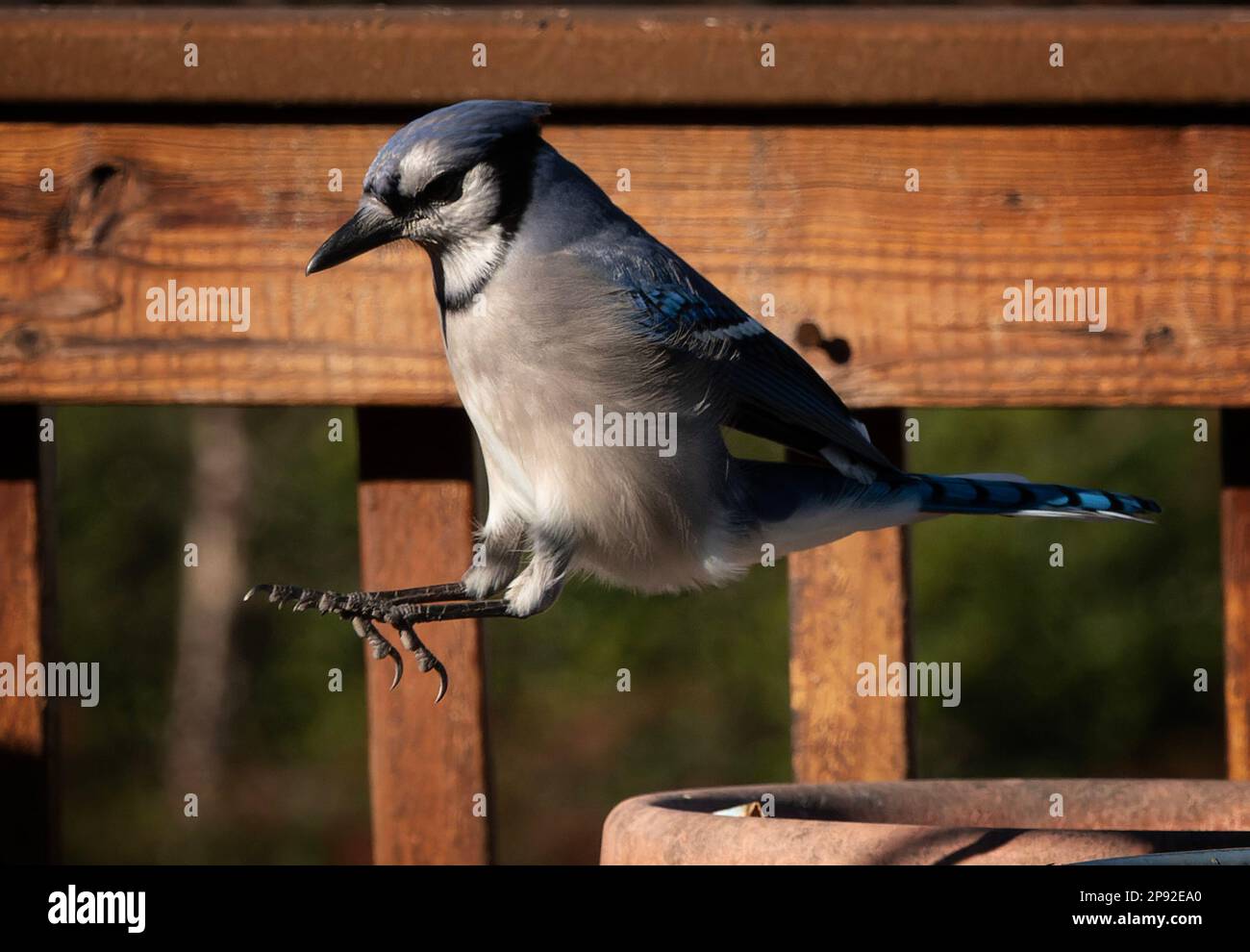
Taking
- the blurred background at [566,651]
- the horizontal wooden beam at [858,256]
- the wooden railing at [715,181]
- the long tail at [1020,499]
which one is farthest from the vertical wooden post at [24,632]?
the blurred background at [566,651]

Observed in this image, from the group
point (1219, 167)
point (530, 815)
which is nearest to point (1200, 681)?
point (1219, 167)

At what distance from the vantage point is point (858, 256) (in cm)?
191

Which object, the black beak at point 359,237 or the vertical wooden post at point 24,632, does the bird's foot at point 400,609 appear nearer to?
the black beak at point 359,237

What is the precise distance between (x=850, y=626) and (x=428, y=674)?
0.53 meters

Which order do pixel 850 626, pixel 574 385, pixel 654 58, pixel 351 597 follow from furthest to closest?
1. pixel 850 626
2. pixel 654 58
3. pixel 574 385
4. pixel 351 597

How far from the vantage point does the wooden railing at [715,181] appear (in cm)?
187

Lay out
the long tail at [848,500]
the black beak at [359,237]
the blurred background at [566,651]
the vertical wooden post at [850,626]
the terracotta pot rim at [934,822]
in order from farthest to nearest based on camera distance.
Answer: the blurred background at [566,651]
the vertical wooden post at [850,626]
the long tail at [848,500]
the terracotta pot rim at [934,822]
the black beak at [359,237]

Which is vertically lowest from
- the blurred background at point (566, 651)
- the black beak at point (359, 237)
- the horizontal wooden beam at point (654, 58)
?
the blurred background at point (566, 651)

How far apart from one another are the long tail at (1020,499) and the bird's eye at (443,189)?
0.55 m

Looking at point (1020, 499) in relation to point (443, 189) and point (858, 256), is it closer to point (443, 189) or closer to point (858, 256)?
point (858, 256)

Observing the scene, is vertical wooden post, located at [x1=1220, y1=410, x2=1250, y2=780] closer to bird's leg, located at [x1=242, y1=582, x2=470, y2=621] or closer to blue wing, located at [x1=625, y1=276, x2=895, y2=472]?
blue wing, located at [x1=625, y1=276, x2=895, y2=472]

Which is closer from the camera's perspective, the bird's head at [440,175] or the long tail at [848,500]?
the bird's head at [440,175]

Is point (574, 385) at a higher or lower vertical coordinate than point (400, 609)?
higher

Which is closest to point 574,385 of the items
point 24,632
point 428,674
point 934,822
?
Answer: point 428,674
